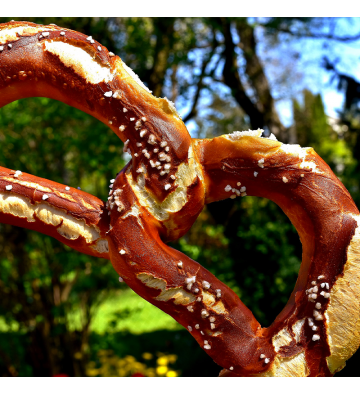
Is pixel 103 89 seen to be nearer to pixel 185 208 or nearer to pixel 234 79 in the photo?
pixel 185 208

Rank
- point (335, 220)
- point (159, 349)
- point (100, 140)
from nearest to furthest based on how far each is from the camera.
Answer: point (335, 220) < point (100, 140) < point (159, 349)

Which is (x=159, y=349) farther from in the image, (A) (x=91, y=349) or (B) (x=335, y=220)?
(B) (x=335, y=220)

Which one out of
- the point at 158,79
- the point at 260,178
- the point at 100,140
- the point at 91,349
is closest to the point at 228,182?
the point at 260,178

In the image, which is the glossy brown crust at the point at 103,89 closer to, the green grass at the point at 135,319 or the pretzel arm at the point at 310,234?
the pretzel arm at the point at 310,234

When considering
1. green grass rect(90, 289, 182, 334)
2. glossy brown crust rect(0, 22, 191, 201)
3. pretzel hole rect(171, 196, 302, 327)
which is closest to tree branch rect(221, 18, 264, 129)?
pretzel hole rect(171, 196, 302, 327)

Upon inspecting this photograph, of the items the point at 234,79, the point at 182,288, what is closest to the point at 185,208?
the point at 182,288

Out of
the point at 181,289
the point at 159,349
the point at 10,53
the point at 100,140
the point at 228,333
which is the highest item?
the point at 100,140

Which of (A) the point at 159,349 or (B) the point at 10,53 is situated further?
(A) the point at 159,349
